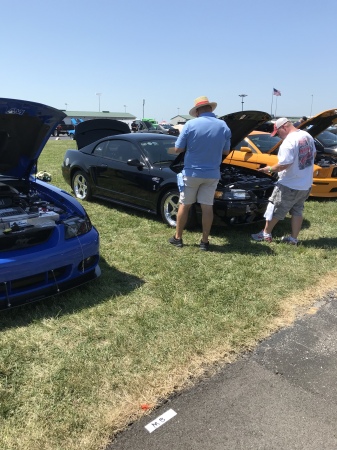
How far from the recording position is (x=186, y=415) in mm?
2309

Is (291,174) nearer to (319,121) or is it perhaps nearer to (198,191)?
(198,191)

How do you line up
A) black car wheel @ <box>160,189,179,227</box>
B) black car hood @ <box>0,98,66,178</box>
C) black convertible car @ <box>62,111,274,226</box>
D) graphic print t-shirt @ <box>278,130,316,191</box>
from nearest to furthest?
black car hood @ <box>0,98,66,178</box> < graphic print t-shirt @ <box>278,130,316,191</box> < black convertible car @ <box>62,111,274,226</box> < black car wheel @ <box>160,189,179,227</box>

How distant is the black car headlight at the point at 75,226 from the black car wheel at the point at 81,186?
3617mm

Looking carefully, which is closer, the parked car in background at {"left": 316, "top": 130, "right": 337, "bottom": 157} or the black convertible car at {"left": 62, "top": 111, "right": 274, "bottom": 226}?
the black convertible car at {"left": 62, "top": 111, "right": 274, "bottom": 226}

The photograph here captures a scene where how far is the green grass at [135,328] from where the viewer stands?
231 centimetres

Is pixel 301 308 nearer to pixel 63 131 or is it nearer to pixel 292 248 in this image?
pixel 292 248

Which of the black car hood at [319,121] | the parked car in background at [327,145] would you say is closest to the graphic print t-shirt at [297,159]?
the black car hood at [319,121]

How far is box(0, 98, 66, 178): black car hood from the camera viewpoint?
3.59m

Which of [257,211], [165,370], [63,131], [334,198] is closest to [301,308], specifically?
[165,370]

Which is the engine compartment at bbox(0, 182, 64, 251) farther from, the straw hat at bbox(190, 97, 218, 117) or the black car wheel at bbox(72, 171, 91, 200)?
the black car wheel at bbox(72, 171, 91, 200)

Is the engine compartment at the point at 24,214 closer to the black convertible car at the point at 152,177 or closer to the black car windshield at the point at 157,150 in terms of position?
the black convertible car at the point at 152,177

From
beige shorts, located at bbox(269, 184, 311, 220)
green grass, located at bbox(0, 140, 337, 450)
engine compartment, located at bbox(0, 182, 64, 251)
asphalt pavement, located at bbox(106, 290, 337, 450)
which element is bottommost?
asphalt pavement, located at bbox(106, 290, 337, 450)

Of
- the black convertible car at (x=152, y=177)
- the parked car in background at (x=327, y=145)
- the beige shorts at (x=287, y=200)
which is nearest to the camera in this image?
the beige shorts at (x=287, y=200)

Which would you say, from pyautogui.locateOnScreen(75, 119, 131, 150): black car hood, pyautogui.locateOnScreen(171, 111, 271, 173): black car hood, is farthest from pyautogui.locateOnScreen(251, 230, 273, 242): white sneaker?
pyautogui.locateOnScreen(75, 119, 131, 150): black car hood
